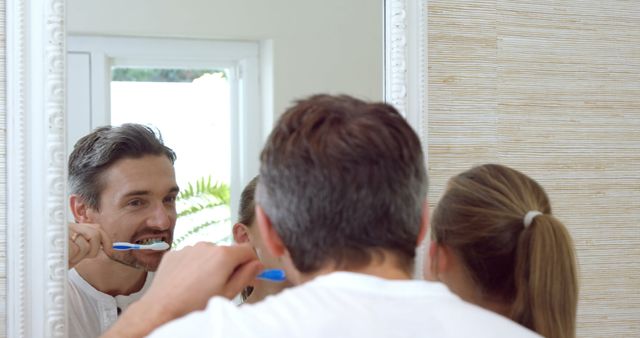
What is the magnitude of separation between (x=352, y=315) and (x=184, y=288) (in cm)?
30

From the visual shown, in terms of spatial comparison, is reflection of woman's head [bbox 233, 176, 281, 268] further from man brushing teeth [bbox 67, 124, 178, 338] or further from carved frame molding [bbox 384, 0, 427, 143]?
carved frame molding [bbox 384, 0, 427, 143]

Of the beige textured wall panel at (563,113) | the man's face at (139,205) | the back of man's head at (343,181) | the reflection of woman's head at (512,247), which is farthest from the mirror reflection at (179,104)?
the back of man's head at (343,181)

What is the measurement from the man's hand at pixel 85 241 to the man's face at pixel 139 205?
0.5 inches

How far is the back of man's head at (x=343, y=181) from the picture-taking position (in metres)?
0.88

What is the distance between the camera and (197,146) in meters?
1.40

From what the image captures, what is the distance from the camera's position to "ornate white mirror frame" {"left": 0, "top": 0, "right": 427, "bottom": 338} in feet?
4.22

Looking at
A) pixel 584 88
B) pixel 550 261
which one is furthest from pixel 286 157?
pixel 584 88

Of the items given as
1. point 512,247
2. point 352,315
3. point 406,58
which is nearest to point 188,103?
point 406,58

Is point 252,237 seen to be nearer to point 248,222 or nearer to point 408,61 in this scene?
point 248,222

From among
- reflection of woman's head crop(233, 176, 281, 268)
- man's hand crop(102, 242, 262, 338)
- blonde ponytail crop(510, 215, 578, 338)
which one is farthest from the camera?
reflection of woman's head crop(233, 176, 281, 268)

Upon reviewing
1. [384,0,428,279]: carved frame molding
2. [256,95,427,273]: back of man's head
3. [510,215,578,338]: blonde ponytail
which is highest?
[384,0,428,279]: carved frame molding

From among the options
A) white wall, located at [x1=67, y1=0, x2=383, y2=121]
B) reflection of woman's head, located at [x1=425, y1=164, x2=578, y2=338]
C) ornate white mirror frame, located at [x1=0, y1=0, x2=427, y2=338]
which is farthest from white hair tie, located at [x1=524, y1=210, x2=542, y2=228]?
ornate white mirror frame, located at [x1=0, y1=0, x2=427, y2=338]

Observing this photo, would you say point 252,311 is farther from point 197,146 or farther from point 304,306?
point 197,146

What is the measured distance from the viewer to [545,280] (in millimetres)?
1153
